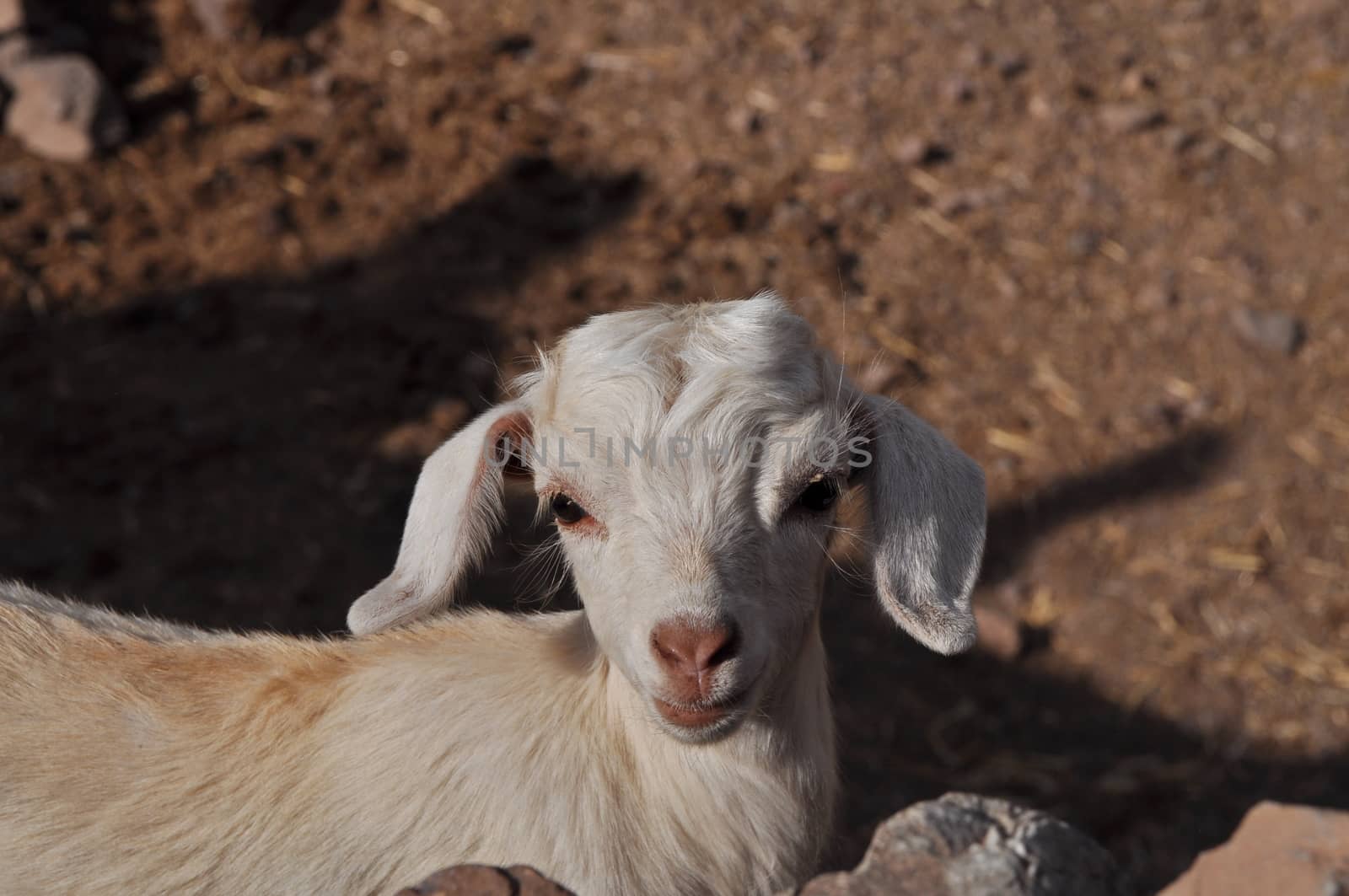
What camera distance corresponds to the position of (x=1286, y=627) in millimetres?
4391

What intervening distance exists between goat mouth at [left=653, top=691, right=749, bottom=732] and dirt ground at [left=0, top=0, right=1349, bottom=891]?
1503mm

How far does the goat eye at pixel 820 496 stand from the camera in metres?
2.32

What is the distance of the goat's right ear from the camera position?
244cm

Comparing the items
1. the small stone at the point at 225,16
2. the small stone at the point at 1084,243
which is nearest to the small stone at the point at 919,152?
the small stone at the point at 1084,243

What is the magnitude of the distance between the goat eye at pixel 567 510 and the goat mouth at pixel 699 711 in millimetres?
369

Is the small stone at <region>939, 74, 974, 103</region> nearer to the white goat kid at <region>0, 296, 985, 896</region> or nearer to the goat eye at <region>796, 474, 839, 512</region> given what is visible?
the white goat kid at <region>0, 296, 985, 896</region>

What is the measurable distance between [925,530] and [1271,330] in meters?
3.44

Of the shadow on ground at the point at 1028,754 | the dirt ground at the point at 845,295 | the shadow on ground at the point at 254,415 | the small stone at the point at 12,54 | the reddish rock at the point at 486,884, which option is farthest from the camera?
the small stone at the point at 12,54

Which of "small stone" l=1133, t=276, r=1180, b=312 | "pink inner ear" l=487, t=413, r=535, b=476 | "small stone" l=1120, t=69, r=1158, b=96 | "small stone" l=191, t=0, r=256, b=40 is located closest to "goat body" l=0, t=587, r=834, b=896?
"pink inner ear" l=487, t=413, r=535, b=476

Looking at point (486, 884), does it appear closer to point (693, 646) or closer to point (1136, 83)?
point (693, 646)

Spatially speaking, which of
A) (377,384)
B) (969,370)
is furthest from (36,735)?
(969,370)

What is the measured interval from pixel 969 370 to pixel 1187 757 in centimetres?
175

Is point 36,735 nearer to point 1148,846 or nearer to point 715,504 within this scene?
point 715,504

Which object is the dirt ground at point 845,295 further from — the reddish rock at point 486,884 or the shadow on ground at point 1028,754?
the reddish rock at point 486,884
